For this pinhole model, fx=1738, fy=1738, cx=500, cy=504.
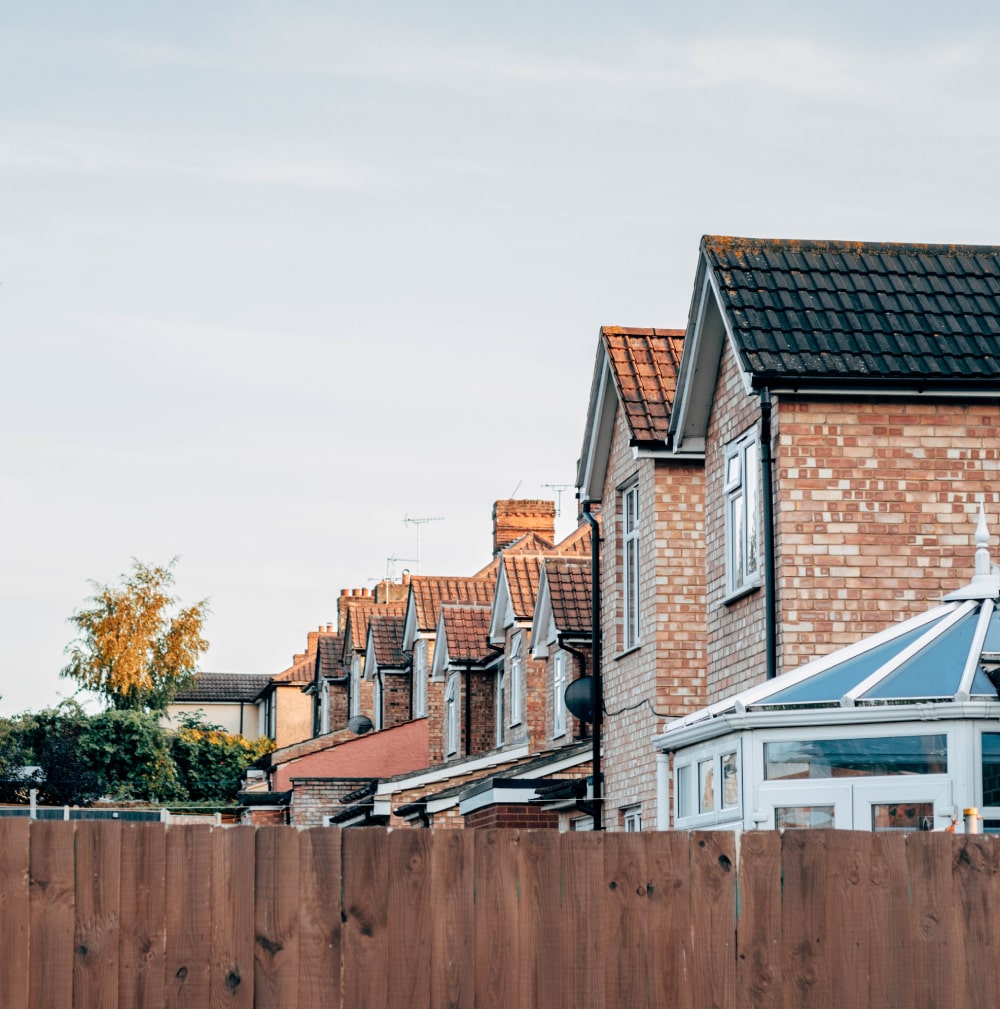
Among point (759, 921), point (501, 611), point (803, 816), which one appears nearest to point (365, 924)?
point (759, 921)

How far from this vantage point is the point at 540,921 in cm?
695

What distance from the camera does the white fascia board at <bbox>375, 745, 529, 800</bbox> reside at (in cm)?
2833

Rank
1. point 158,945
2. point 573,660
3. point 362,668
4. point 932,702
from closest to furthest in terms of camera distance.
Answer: point 158,945
point 932,702
point 573,660
point 362,668

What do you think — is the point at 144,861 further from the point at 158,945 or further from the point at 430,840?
the point at 430,840

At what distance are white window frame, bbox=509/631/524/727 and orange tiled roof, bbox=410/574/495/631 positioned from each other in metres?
7.70

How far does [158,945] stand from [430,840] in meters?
1.13

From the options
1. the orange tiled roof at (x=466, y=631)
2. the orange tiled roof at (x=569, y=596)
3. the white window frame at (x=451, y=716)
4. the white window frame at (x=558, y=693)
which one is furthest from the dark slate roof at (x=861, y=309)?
the white window frame at (x=451, y=716)

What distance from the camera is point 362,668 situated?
46.2 meters

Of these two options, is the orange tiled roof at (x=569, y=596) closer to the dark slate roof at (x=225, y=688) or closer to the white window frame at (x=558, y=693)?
the white window frame at (x=558, y=693)

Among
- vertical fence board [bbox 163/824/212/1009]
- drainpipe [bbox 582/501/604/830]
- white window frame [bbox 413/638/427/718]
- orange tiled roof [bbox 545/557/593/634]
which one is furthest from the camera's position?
white window frame [bbox 413/638/427/718]

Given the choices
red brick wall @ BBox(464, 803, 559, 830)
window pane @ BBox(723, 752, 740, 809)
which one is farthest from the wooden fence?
red brick wall @ BBox(464, 803, 559, 830)

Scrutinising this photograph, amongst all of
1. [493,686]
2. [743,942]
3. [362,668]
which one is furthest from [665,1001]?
[362,668]

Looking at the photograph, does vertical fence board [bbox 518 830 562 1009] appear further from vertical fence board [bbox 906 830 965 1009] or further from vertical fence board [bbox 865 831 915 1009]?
vertical fence board [bbox 906 830 965 1009]

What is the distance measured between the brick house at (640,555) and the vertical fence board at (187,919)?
11.2 meters
